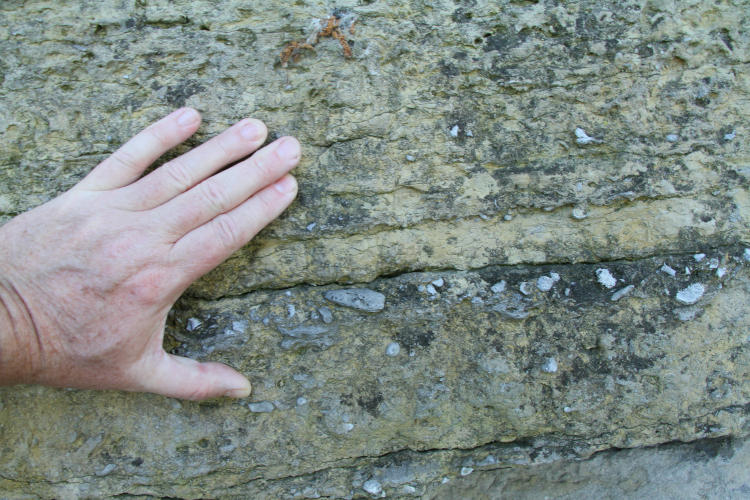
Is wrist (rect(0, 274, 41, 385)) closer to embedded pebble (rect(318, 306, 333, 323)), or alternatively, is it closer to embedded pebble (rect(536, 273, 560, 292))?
embedded pebble (rect(318, 306, 333, 323))

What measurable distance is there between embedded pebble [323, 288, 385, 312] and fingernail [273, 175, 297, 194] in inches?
10.2

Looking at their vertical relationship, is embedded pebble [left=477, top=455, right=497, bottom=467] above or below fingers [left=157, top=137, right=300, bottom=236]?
below

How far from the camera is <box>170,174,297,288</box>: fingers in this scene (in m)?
1.14

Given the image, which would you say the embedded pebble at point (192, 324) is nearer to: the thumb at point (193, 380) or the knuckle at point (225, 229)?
the thumb at point (193, 380)

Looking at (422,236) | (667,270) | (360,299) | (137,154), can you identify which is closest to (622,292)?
(667,270)

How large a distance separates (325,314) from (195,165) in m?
0.44

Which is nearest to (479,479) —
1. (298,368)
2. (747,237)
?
(298,368)

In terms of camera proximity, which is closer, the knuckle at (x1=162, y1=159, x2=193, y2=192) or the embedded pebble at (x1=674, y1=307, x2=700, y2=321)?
the knuckle at (x1=162, y1=159, x2=193, y2=192)

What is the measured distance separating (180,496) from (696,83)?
5.09ft

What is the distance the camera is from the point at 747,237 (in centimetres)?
133

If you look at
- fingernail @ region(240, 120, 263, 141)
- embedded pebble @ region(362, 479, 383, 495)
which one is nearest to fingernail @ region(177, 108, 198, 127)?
fingernail @ region(240, 120, 263, 141)

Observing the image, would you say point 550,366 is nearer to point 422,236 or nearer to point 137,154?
point 422,236

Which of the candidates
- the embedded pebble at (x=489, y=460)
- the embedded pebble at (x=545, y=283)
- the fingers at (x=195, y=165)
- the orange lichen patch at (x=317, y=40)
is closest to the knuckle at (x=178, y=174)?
the fingers at (x=195, y=165)

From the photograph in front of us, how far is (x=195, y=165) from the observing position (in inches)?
45.4
